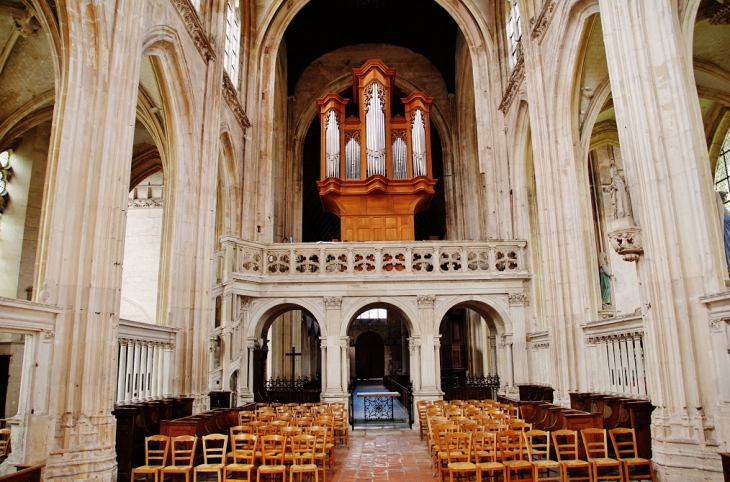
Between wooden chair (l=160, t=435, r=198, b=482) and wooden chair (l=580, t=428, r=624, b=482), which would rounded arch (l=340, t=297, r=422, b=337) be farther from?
wooden chair (l=580, t=428, r=624, b=482)

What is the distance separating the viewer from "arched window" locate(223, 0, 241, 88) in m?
17.4

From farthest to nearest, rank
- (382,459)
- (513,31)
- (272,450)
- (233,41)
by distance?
1. (233,41)
2. (513,31)
3. (382,459)
4. (272,450)

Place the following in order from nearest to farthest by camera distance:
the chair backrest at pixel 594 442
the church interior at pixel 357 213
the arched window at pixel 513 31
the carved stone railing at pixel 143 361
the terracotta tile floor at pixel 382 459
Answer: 1. the chair backrest at pixel 594 442
2. the church interior at pixel 357 213
3. the terracotta tile floor at pixel 382 459
4. the carved stone railing at pixel 143 361
5. the arched window at pixel 513 31

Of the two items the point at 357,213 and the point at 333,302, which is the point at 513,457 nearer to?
the point at 333,302

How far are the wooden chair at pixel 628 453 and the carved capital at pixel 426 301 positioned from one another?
7.14 metres

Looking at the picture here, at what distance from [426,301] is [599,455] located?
7557mm

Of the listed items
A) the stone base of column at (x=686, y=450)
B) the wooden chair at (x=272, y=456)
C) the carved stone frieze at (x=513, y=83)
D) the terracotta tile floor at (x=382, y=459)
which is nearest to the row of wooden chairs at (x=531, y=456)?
the stone base of column at (x=686, y=450)

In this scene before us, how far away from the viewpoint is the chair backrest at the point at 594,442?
24.9 ft

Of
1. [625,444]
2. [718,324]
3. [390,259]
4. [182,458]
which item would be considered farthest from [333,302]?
[718,324]

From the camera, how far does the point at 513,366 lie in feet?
51.4

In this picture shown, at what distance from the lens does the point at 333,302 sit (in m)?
15.7

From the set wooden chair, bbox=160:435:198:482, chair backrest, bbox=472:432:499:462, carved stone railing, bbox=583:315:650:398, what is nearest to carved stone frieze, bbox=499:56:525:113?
carved stone railing, bbox=583:315:650:398

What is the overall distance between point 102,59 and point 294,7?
12.3 m

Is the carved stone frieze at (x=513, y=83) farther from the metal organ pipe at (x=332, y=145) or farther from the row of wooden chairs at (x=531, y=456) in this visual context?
the row of wooden chairs at (x=531, y=456)
